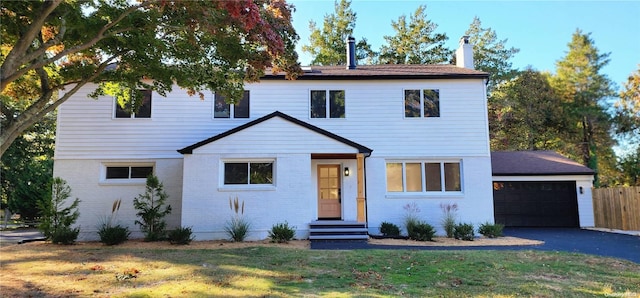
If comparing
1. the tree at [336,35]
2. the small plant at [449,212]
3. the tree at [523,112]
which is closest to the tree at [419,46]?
the tree at [336,35]

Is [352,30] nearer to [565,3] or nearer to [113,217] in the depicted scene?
[565,3]

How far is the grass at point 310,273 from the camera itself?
5.35m

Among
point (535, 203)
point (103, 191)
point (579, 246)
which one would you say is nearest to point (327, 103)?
point (103, 191)

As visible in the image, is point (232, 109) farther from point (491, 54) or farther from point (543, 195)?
point (491, 54)

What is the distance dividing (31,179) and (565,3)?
25423mm

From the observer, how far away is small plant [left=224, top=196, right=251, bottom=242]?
1077 cm

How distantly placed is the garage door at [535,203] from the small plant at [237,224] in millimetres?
10752

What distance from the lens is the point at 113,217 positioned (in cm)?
1221

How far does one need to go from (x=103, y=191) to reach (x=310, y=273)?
9.27 meters

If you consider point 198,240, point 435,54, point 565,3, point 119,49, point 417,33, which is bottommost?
point 198,240

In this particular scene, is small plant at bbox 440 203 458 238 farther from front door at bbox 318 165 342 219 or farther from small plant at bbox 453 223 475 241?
front door at bbox 318 165 342 219

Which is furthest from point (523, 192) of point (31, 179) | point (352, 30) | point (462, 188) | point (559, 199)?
point (31, 179)

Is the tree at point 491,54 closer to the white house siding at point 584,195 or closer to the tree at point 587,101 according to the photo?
the tree at point 587,101

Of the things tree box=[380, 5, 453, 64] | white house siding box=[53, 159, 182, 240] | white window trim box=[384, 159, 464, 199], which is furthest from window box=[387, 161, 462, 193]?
tree box=[380, 5, 453, 64]
